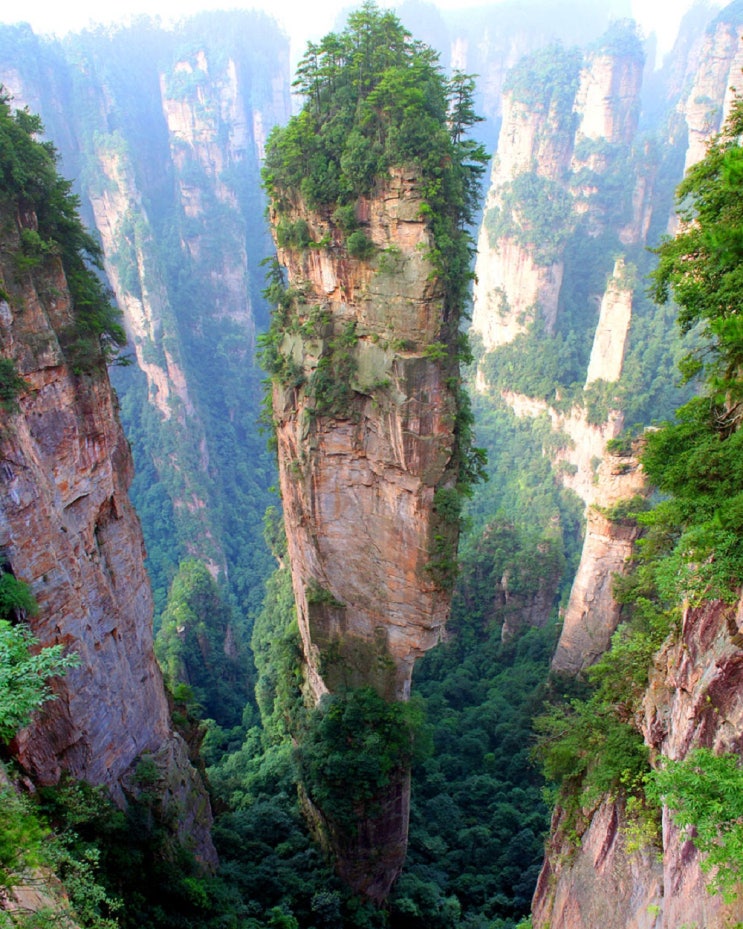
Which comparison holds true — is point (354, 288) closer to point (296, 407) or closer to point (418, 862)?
point (296, 407)

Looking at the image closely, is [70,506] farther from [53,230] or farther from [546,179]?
[546,179]

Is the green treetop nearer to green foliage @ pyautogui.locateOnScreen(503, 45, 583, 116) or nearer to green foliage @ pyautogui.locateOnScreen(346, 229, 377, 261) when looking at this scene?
green foliage @ pyautogui.locateOnScreen(346, 229, 377, 261)

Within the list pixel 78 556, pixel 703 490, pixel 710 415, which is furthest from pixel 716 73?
pixel 78 556

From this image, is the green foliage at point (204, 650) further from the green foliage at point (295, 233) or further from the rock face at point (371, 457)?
the green foliage at point (295, 233)

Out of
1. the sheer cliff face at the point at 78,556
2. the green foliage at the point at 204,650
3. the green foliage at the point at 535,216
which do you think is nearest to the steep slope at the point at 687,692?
the sheer cliff face at the point at 78,556

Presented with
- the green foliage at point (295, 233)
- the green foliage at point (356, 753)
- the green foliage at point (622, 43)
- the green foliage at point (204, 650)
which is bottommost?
the green foliage at point (204, 650)

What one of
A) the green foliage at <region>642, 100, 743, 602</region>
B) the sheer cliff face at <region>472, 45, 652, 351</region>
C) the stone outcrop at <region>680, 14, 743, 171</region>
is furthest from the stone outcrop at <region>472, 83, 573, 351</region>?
the green foliage at <region>642, 100, 743, 602</region>

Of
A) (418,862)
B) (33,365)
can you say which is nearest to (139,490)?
(418,862)
